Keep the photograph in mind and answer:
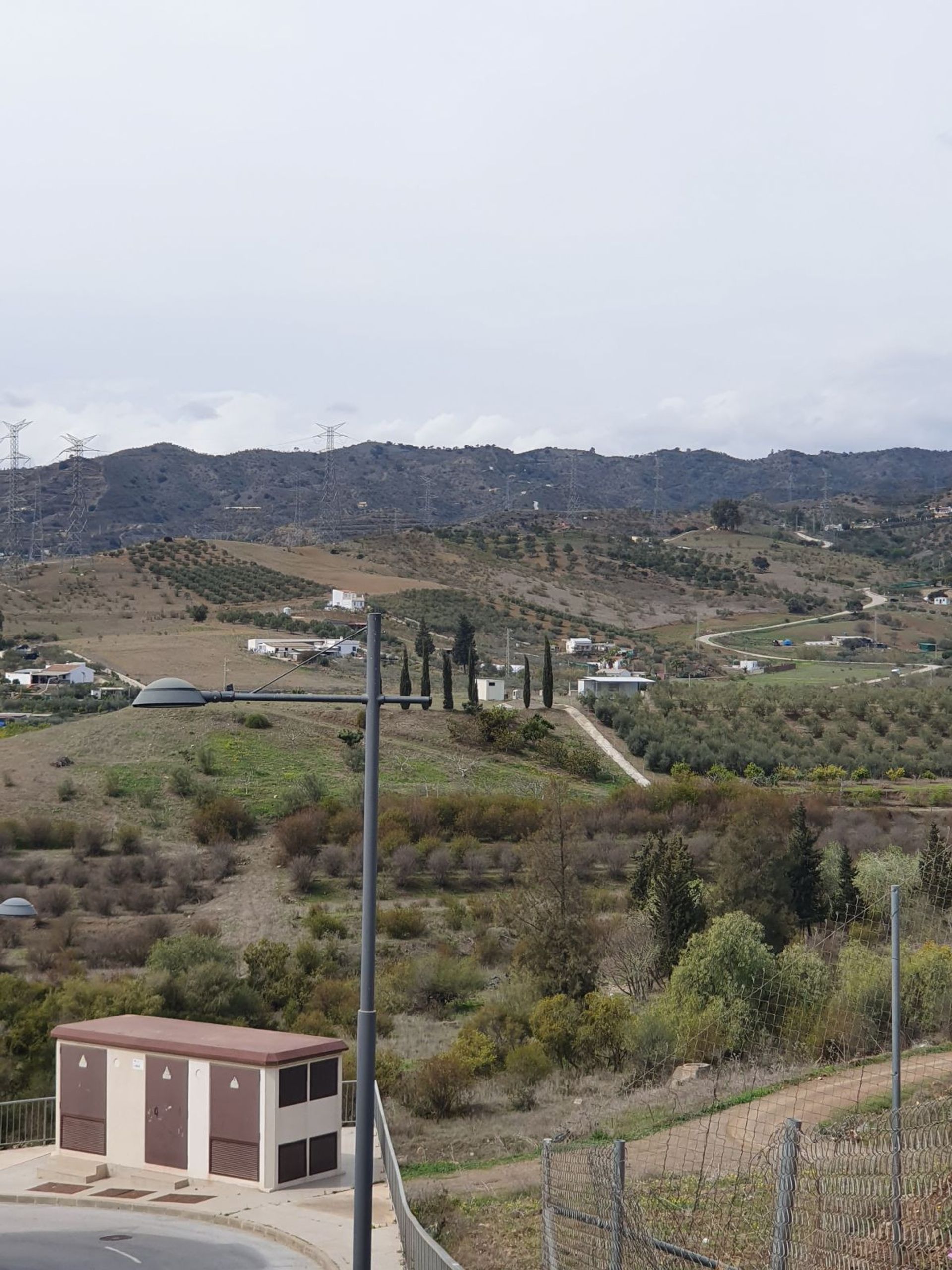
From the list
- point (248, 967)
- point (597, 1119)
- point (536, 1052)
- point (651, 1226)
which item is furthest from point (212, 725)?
point (651, 1226)

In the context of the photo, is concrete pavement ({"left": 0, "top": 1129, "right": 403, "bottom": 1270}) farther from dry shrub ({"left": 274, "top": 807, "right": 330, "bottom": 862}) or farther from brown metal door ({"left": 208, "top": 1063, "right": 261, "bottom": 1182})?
dry shrub ({"left": 274, "top": 807, "right": 330, "bottom": 862})

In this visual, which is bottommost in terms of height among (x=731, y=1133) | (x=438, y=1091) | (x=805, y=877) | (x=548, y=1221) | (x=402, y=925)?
(x=402, y=925)

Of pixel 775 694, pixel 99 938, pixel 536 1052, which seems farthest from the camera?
pixel 775 694

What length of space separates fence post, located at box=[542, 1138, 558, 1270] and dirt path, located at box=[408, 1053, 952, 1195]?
156 inches

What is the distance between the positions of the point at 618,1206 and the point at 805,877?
30340mm

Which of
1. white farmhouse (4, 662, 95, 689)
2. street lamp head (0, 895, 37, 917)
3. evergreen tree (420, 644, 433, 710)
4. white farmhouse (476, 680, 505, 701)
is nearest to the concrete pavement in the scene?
street lamp head (0, 895, 37, 917)

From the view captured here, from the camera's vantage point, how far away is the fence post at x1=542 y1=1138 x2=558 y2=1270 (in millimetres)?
10633

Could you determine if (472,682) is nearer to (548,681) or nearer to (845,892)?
(548,681)

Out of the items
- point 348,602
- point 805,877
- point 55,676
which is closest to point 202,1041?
point 805,877

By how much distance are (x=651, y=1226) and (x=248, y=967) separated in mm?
23842

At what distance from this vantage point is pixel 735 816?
46.2 m

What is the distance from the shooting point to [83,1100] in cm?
2050

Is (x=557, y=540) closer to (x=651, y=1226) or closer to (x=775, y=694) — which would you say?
(x=775, y=694)

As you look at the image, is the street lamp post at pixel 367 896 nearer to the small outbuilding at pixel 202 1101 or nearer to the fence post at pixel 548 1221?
the fence post at pixel 548 1221
